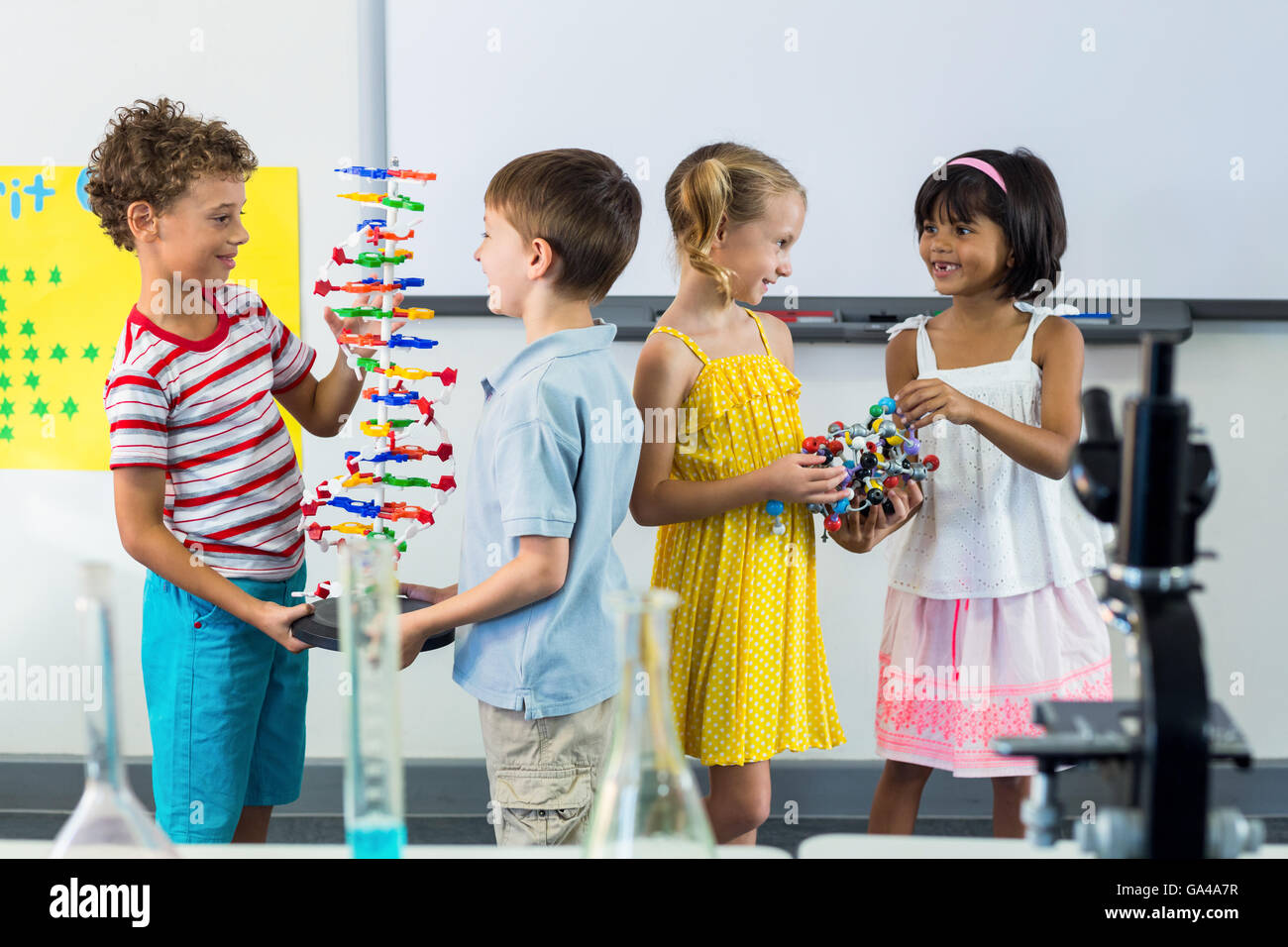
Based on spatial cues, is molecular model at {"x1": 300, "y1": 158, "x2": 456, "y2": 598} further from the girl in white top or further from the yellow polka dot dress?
the girl in white top

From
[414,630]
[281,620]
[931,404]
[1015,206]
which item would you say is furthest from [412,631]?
[1015,206]

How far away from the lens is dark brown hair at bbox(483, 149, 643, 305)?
50.3 inches

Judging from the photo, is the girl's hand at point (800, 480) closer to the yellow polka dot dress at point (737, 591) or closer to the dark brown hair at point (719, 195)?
the yellow polka dot dress at point (737, 591)

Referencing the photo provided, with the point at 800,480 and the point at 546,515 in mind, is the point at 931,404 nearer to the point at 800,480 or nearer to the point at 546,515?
the point at 800,480

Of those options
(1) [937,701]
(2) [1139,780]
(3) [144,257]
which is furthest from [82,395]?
(2) [1139,780]

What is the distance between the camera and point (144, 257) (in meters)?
1.41

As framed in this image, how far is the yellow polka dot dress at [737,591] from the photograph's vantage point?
1.45 meters

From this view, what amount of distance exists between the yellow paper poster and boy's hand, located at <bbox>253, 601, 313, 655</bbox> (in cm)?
103

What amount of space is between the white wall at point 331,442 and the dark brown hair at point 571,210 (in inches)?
35.5

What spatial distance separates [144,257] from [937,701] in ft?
4.02

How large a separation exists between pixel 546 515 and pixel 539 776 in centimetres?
30

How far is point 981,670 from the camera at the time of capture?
1.54m

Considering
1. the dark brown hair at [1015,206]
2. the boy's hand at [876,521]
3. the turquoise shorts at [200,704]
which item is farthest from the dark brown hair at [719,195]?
the turquoise shorts at [200,704]

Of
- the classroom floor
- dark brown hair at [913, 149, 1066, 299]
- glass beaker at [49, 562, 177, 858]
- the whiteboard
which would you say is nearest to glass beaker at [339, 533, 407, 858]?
glass beaker at [49, 562, 177, 858]
